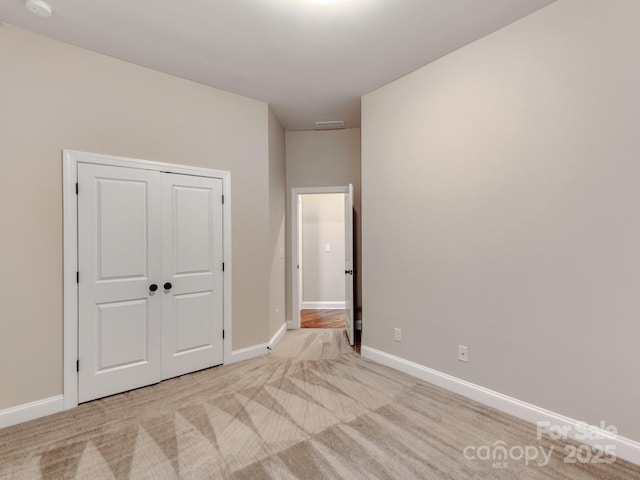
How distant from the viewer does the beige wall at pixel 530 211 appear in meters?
1.90

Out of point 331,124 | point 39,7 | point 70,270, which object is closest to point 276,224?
point 331,124

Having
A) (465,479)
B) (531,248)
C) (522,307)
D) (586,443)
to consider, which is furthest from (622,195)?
(465,479)

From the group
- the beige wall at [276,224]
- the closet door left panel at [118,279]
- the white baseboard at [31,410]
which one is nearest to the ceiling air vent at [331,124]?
the beige wall at [276,224]

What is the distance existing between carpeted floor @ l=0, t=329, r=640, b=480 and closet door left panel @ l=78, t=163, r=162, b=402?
244mm

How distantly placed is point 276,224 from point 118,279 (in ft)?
6.48

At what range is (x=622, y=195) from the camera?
1.88 metres

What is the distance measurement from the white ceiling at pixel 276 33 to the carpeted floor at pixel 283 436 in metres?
2.96

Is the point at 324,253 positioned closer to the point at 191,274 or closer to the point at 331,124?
the point at 331,124

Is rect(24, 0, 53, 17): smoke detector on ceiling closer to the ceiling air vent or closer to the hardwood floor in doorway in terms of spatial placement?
the ceiling air vent

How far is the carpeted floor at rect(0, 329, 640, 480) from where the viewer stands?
5.91ft

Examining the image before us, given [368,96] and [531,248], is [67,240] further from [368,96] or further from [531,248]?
[531,248]

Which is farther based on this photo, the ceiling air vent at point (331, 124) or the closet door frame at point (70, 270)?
the ceiling air vent at point (331, 124)

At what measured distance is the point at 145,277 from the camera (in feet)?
Result: 9.55

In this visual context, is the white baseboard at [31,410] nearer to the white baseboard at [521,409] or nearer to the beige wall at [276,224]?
the beige wall at [276,224]
